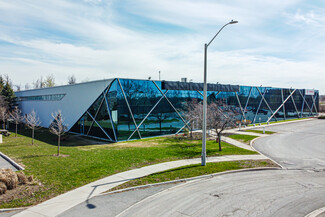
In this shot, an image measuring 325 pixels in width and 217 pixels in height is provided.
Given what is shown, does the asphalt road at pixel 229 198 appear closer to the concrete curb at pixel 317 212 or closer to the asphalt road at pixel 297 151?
the concrete curb at pixel 317 212

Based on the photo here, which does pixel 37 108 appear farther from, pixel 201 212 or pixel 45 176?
pixel 201 212

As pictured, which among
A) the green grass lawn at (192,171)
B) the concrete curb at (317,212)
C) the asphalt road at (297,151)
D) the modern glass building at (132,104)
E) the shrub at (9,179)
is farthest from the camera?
the modern glass building at (132,104)

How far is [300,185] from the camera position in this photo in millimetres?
12242

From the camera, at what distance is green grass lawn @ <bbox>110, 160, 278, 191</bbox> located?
12336mm

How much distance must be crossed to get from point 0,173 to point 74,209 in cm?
449

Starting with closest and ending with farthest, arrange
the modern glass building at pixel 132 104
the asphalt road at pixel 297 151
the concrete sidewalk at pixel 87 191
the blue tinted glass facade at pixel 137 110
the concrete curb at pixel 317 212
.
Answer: the concrete curb at pixel 317 212 < the concrete sidewalk at pixel 87 191 < the asphalt road at pixel 297 151 < the blue tinted glass facade at pixel 137 110 < the modern glass building at pixel 132 104

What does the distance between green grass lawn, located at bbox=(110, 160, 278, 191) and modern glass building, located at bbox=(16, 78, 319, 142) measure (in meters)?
13.7

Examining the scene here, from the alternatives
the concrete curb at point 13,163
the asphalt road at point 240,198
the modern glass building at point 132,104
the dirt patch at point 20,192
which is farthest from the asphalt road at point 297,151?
the concrete curb at point 13,163

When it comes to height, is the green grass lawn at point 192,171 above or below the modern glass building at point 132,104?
below

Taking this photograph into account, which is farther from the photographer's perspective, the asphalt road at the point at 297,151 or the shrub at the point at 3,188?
the asphalt road at the point at 297,151

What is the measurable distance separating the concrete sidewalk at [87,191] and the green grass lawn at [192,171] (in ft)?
1.84

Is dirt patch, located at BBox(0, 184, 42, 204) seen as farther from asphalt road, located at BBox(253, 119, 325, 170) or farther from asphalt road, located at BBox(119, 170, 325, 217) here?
asphalt road, located at BBox(253, 119, 325, 170)

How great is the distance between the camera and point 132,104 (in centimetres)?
2758

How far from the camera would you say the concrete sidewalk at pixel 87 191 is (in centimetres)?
902
